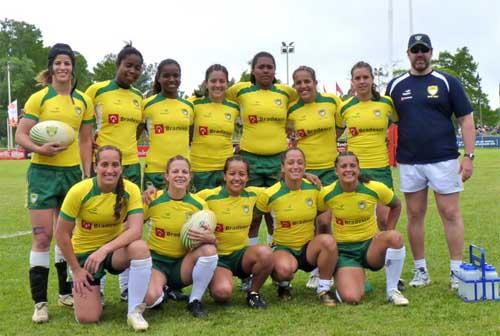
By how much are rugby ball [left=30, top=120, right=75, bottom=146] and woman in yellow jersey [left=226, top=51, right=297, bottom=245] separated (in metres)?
1.86

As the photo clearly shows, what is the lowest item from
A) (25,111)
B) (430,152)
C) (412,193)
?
(412,193)

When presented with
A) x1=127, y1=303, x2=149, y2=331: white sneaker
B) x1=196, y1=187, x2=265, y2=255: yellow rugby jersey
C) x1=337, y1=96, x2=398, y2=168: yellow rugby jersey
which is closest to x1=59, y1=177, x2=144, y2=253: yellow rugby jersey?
x1=127, y1=303, x2=149, y2=331: white sneaker

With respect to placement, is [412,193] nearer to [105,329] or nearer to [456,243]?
[456,243]

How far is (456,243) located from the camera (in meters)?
5.53

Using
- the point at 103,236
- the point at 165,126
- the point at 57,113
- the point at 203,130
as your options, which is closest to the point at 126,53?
the point at 165,126

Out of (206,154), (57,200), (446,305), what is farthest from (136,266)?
(446,305)

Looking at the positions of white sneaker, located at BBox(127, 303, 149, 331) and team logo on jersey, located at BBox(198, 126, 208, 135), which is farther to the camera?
team logo on jersey, located at BBox(198, 126, 208, 135)

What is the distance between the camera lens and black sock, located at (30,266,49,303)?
4.77 m

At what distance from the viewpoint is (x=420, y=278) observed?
555cm

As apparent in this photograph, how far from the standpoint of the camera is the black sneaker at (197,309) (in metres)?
4.70

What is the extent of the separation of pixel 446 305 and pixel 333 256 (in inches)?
38.8

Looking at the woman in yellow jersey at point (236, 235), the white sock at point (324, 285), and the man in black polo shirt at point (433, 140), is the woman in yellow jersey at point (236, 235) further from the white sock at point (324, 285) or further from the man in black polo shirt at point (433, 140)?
the man in black polo shirt at point (433, 140)

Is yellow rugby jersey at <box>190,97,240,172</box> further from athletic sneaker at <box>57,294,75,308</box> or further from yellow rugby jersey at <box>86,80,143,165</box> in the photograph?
athletic sneaker at <box>57,294,75,308</box>

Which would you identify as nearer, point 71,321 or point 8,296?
point 71,321
